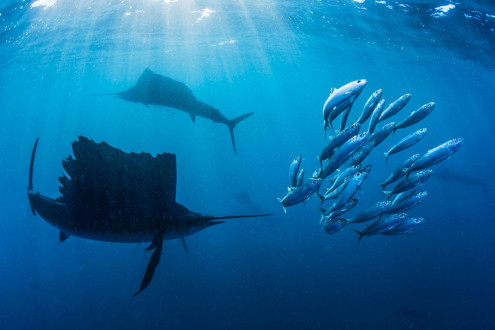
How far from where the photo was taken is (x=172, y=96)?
8586 mm

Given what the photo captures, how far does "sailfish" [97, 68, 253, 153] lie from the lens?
8.43 m

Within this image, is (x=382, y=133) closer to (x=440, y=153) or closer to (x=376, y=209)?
(x=440, y=153)

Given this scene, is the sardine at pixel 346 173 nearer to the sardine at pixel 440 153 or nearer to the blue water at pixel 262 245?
the sardine at pixel 440 153

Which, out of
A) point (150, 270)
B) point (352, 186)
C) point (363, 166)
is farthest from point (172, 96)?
point (150, 270)

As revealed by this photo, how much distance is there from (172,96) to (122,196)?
6.67 metres

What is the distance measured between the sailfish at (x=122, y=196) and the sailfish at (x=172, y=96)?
19.3ft

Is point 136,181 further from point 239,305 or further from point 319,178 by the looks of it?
point 239,305

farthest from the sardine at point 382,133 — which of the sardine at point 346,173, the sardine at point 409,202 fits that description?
the sardine at point 409,202

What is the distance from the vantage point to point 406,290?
10117mm

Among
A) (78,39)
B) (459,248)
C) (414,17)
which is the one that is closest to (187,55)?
(78,39)

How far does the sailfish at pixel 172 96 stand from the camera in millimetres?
8430

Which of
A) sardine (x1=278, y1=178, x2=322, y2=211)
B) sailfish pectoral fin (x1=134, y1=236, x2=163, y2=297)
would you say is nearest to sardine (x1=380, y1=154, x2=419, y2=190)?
sardine (x1=278, y1=178, x2=322, y2=211)

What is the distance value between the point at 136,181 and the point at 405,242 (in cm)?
1366

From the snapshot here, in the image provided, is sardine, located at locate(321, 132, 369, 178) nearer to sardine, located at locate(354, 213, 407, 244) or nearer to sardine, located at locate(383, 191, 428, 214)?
sardine, located at locate(354, 213, 407, 244)
